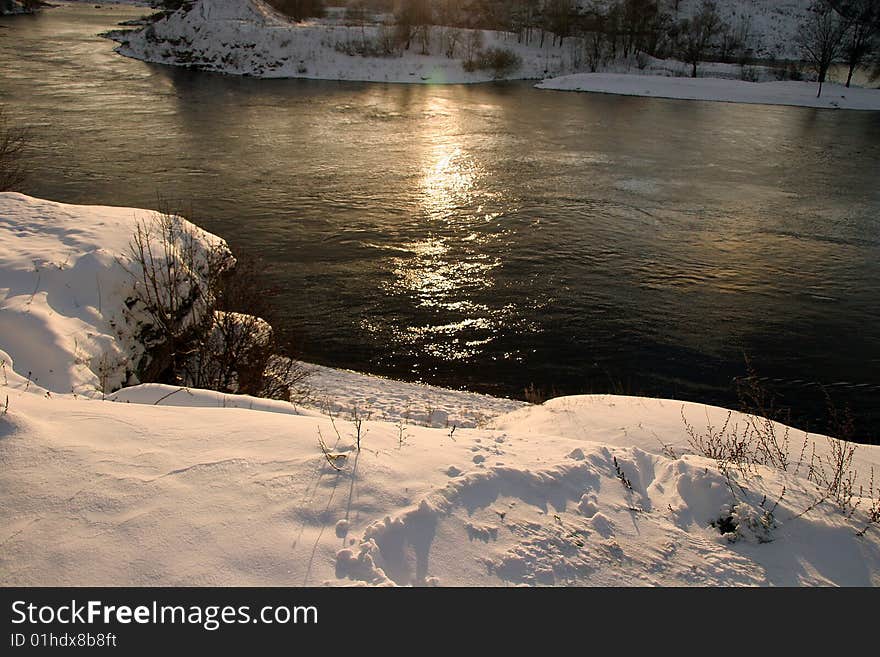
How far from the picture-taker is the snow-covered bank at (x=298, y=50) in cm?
5334

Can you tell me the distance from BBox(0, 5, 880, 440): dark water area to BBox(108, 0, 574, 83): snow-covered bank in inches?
550

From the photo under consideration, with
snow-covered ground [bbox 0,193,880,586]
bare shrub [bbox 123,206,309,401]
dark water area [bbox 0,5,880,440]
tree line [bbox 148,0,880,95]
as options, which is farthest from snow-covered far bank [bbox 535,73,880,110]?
snow-covered ground [bbox 0,193,880,586]

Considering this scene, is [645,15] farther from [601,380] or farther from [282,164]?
[601,380]

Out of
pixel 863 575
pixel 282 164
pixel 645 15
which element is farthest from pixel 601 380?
pixel 645 15

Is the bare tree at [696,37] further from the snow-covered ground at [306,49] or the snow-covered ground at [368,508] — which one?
the snow-covered ground at [368,508]

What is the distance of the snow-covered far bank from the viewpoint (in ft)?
153

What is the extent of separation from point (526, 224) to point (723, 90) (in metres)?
37.1

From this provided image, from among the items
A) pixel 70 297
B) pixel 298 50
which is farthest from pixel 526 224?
pixel 298 50

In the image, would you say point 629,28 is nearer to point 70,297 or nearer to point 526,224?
point 526,224

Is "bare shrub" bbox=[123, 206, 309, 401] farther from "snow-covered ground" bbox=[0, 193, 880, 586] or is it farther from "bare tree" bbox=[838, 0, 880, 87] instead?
"bare tree" bbox=[838, 0, 880, 87]

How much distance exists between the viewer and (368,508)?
15.7ft

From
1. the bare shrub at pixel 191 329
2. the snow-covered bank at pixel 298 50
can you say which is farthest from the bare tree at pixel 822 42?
the bare shrub at pixel 191 329

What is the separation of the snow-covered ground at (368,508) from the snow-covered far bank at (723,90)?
159 feet
